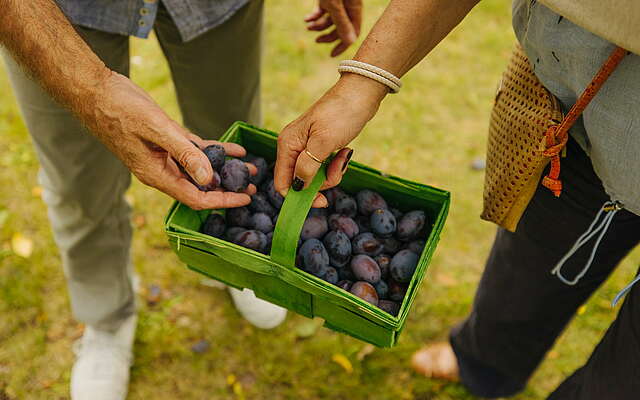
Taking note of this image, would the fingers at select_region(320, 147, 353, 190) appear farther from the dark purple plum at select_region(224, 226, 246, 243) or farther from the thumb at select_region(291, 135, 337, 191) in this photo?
the dark purple plum at select_region(224, 226, 246, 243)

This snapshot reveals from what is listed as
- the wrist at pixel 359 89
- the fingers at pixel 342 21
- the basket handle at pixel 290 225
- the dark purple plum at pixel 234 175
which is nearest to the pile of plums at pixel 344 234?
the dark purple plum at pixel 234 175

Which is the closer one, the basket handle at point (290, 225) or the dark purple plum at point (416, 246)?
the basket handle at point (290, 225)

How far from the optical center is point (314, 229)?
Answer: 127 cm

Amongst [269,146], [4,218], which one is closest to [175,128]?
[269,146]

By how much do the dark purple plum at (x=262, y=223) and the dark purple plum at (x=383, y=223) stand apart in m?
0.24

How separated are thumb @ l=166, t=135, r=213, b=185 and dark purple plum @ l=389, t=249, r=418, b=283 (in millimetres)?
440

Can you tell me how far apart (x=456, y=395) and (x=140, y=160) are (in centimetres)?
146

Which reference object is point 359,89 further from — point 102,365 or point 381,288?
point 102,365

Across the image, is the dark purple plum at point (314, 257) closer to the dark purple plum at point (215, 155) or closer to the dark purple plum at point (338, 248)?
the dark purple plum at point (338, 248)

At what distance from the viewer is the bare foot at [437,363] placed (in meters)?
2.00

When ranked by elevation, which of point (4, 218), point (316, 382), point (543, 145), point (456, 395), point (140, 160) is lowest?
point (4, 218)

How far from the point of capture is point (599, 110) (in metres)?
0.98

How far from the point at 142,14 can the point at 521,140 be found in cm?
98

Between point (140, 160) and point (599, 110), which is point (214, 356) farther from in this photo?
point (599, 110)
